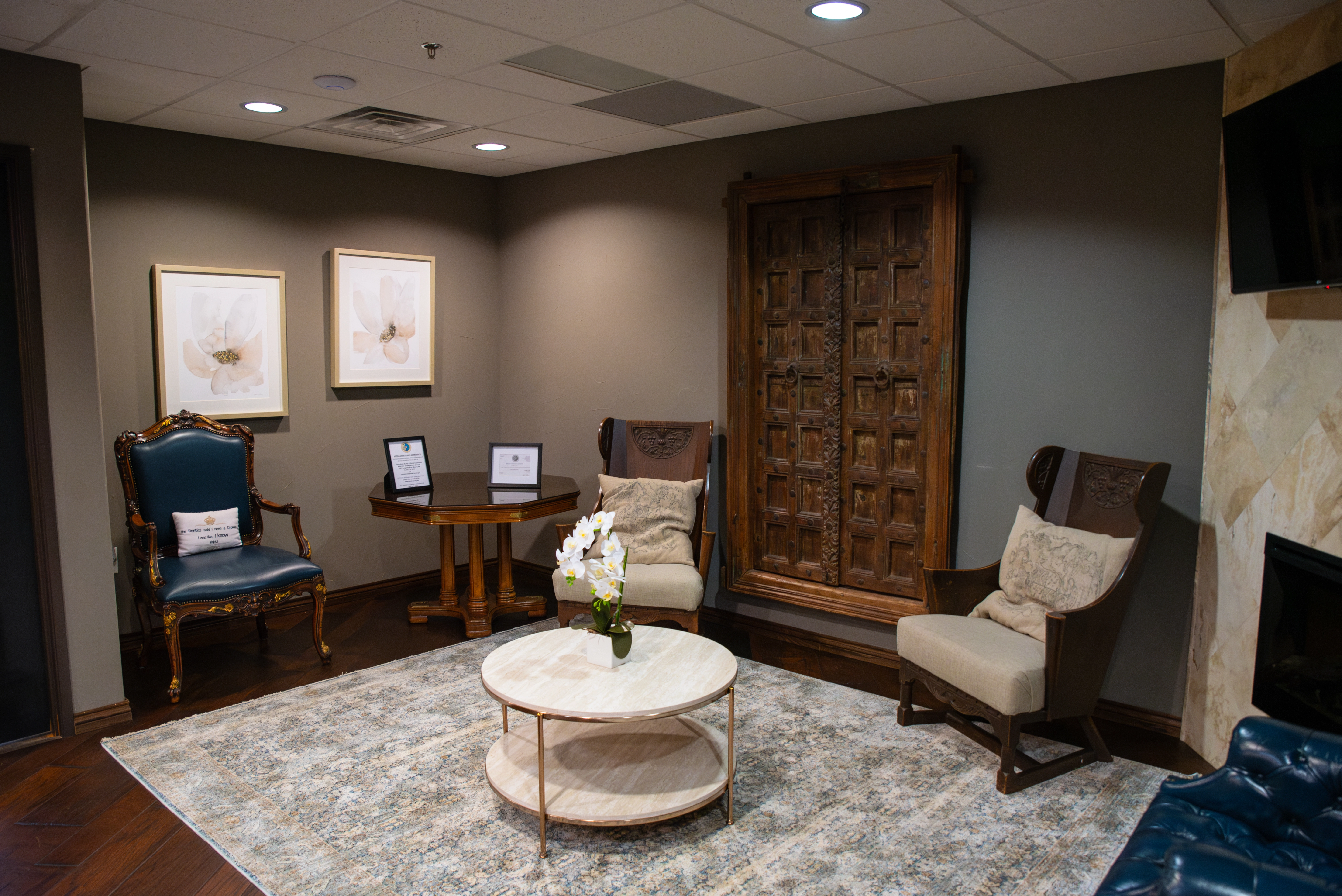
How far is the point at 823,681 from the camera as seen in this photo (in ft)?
13.3

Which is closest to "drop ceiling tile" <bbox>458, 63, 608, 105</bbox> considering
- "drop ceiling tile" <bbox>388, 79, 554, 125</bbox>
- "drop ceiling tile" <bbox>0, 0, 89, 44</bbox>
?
"drop ceiling tile" <bbox>388, 79, 554, 125</bbox>

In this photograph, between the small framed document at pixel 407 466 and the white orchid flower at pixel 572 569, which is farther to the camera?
the small framed document at pixel 407 466

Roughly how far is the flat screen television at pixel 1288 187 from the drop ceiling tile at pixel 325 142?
3876mm

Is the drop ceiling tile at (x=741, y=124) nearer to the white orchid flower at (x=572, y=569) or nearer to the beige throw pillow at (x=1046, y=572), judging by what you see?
the beige throw pillow at (x=1046, y=572)

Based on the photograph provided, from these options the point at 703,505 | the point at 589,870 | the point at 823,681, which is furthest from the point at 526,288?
the point at 589,870

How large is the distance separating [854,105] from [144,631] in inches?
158

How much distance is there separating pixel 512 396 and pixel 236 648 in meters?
2.29

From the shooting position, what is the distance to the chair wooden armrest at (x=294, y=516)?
175 inches

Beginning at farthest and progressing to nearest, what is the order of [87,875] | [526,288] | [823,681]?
[526,288], [823,681], [87,875]

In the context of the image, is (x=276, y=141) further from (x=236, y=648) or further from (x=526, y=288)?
(x=236, y=648)

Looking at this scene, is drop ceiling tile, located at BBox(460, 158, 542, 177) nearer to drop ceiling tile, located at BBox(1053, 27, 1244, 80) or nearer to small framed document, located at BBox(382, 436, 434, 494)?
small framed document, located at BBox(382, 436, 434, 494)

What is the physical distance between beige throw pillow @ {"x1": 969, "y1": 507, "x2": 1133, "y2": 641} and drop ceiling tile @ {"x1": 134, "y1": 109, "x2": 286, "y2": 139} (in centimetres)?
390

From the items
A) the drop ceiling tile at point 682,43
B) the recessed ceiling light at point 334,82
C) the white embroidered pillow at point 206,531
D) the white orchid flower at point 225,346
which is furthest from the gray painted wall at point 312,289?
the drop ceiling tile at point 682,43

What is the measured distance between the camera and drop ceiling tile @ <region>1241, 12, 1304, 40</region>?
9.00 feet
